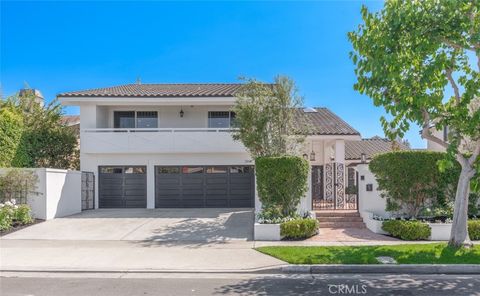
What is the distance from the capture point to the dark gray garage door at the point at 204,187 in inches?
745

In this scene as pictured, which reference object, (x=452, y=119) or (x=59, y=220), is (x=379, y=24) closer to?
(x=452, y=119)

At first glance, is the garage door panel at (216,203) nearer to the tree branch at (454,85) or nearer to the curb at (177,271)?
the curb at (177,271)

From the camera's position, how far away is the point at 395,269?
26.5ft

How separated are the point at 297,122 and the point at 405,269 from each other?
26.7 feet

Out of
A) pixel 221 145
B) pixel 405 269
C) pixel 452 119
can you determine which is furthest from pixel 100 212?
pixel 452 119

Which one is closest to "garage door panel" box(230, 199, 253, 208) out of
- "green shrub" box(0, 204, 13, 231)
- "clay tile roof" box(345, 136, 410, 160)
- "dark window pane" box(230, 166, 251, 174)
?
"dark window pane" box(230, 166, 251, 174)

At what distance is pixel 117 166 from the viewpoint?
19312 millimetres

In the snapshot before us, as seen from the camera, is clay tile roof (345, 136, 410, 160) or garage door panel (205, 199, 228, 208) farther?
clay tile roof (345, 136, 410, 160)

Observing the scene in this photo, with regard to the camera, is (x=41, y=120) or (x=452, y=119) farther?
(x=41, y=120)

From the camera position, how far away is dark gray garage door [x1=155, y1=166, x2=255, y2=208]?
18.9 metres

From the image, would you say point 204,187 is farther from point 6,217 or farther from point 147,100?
point 6,217

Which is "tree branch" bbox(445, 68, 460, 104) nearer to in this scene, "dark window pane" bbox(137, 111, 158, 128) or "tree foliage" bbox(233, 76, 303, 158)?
"tree foliage" bbox(233, 76, 303, 158)

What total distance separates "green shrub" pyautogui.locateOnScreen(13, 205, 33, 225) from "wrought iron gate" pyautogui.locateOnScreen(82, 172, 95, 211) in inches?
163

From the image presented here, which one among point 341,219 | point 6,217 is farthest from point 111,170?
point 341,219
